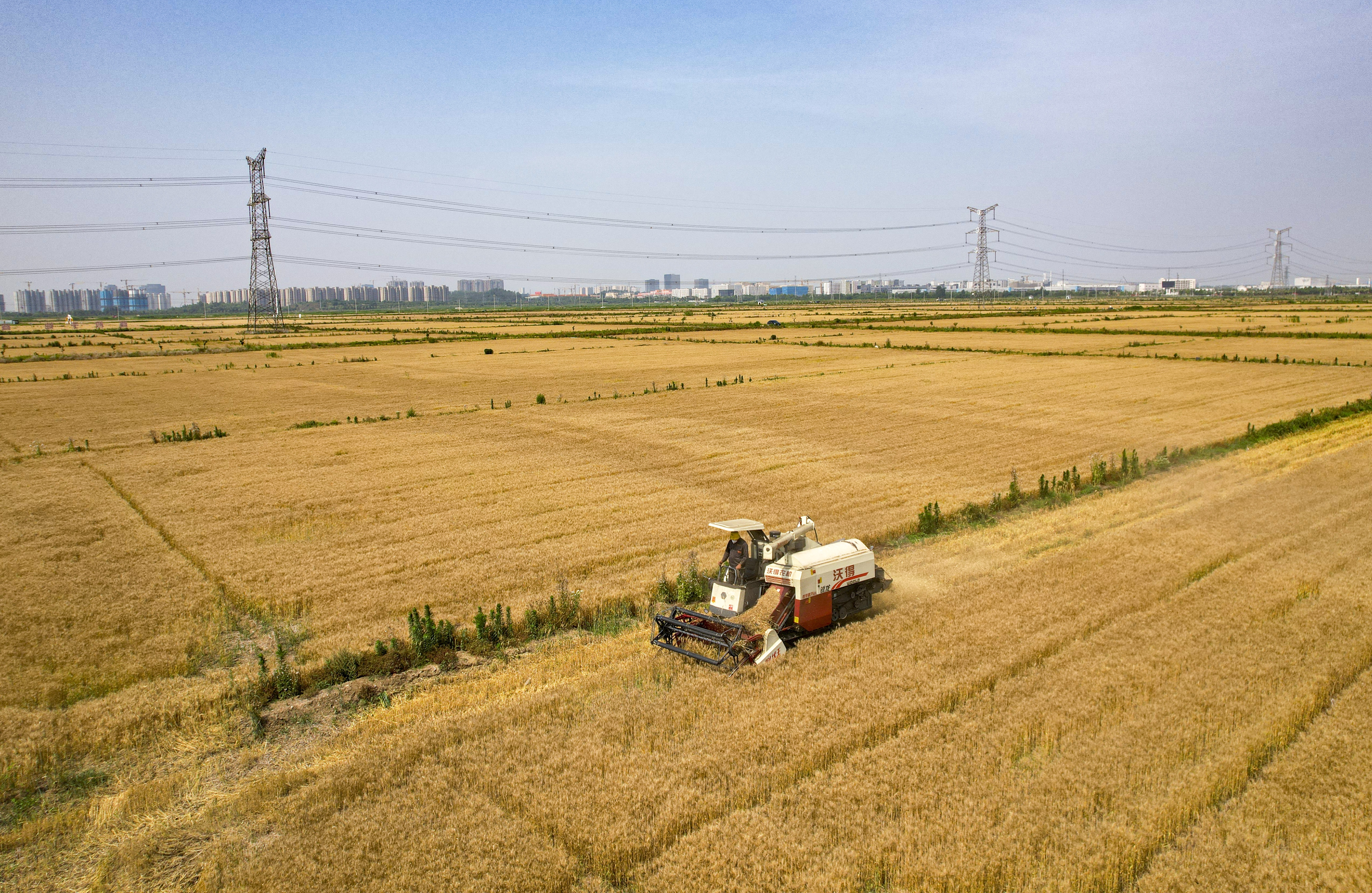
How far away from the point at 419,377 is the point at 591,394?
1379cm

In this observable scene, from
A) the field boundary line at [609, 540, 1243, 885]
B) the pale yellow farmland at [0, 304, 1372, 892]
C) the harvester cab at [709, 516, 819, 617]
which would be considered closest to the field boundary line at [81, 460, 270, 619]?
the pale yellow farmland at [0, 304, 1372, 892]

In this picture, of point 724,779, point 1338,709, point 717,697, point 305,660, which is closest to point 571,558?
point 305,660

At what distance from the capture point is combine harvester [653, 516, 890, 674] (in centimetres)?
1017

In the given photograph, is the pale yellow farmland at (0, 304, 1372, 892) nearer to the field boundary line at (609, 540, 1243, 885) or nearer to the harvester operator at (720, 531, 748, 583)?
the field boundary line at (609, 540, 1243, 885)

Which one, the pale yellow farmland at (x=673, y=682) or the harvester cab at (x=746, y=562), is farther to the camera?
the harvester cab at (x=746, y=562)

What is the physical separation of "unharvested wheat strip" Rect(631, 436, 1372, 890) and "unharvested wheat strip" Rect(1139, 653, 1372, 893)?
6.7 inches

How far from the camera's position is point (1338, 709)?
8.54 m

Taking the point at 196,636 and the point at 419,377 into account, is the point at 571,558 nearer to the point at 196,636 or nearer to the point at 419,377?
the point at 196,636

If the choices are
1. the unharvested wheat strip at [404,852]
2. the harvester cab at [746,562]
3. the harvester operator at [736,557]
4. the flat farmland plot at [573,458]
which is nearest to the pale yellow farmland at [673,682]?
the unharvested wheat strip at [404,852]

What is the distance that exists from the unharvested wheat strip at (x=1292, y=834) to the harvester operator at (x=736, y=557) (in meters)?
5.65

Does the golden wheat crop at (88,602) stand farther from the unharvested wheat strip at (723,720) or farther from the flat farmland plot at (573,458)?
the unharvested wheat strip at (723,720)

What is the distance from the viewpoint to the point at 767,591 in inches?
465

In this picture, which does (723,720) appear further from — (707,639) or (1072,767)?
(1072,767)

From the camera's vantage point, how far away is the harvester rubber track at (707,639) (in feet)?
32.5
